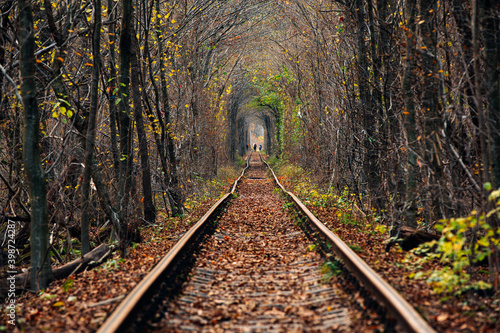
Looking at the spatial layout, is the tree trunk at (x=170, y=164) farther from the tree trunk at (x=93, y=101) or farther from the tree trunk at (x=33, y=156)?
the tree trunk at (x=33, y=156)

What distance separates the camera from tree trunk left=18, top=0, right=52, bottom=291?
5.32m

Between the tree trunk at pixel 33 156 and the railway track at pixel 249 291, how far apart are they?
1762 mm

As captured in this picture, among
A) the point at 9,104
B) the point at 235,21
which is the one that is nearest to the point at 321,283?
the point at 9,104

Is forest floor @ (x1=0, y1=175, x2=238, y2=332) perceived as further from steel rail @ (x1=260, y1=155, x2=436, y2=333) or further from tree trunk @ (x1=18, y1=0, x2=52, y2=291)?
steel rail @ (x1=260, y1=155, x2=436, y2=333)

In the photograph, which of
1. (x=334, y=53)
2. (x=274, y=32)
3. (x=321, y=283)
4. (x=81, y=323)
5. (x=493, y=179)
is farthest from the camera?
(x=274, y=32)

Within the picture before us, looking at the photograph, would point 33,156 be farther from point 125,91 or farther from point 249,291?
point 249,291

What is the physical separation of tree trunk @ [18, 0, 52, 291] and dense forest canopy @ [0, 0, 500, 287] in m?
0.02

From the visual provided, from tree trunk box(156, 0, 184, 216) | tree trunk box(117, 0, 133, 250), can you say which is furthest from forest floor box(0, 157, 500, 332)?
tree trunk box(156, 0, 184, 216)

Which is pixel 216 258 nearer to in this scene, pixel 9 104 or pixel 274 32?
pixel 9 104

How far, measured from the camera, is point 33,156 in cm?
540

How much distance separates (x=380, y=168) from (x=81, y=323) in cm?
697

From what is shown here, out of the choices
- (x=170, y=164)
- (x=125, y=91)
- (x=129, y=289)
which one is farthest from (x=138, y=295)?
(x=170, y=164)

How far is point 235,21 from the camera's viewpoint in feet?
59.0

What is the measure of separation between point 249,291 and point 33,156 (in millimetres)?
3347
